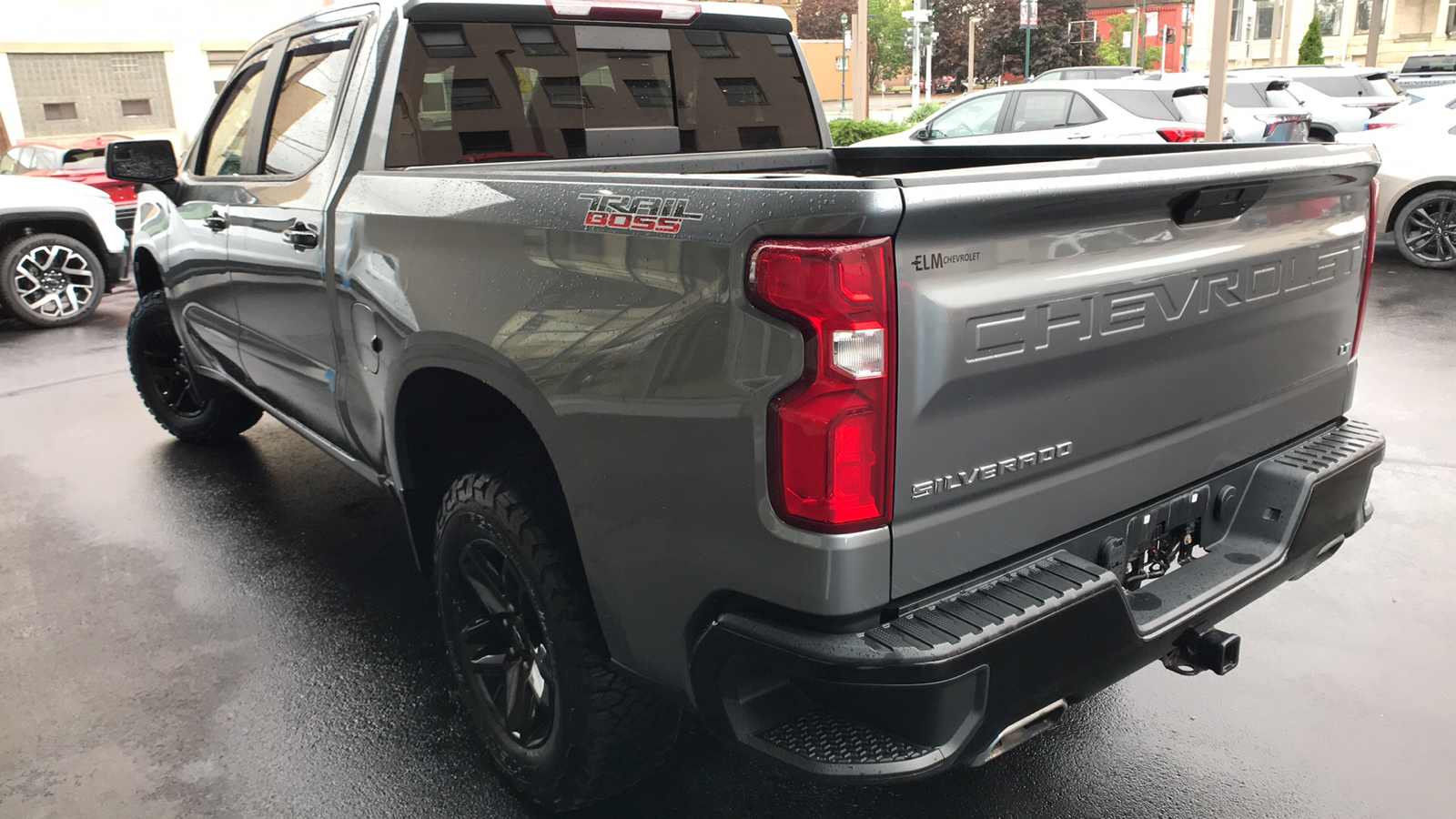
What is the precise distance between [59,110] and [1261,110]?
28084 mm

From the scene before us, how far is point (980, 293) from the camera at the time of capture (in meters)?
1.76

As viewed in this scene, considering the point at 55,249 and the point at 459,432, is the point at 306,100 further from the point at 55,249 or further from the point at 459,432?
the point at 55,249

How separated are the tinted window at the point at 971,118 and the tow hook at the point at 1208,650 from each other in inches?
444

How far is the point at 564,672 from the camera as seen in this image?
2.26 meters

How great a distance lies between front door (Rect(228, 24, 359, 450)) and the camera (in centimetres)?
317

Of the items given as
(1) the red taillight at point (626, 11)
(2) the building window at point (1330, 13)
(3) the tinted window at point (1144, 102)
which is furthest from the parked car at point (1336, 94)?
(2) the building window at point (1330, 13)

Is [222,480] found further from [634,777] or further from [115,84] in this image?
[115,84]

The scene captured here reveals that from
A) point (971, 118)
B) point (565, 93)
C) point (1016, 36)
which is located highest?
point (1016, 36)

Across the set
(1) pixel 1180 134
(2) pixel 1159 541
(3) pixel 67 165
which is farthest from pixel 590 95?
(3) pixel 67 165

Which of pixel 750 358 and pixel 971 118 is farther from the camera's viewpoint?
pixel 971 118

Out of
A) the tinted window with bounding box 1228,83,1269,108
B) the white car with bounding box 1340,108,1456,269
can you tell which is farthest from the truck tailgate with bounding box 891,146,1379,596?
the tinted window with bounding box 1228,83,1269,108

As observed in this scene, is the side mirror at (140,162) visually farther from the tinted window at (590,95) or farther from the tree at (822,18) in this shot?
the tree at (822,18)

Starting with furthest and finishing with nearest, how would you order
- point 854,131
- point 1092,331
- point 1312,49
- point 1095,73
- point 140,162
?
point 1312,49 → point 1095,73 → point 854,131 → point 140,162 → point 1092,331

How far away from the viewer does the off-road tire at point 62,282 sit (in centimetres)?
938
